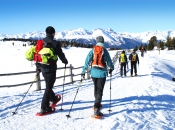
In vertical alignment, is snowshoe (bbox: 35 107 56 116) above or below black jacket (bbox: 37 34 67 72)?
below

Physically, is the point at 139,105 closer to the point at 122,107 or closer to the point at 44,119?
the point at 122,107

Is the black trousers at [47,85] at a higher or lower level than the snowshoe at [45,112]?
higher

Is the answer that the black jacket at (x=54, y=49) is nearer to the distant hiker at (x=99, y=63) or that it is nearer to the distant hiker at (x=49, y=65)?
the distant hiker at (x=49, y=65)

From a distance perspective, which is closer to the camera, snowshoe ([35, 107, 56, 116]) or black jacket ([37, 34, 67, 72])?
black jacket ([37, 34, 67, 72])

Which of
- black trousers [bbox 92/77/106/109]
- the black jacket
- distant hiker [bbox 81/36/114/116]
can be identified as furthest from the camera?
black trousers [bbox 92/77/106/109]

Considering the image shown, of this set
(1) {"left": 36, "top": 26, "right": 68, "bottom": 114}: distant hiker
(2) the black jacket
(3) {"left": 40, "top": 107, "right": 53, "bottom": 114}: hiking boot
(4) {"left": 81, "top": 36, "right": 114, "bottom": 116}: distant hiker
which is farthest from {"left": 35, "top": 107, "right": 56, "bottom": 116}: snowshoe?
(4) {"left": 81, "top": 36, "right": 114, "bottom": 116}: distant hiker

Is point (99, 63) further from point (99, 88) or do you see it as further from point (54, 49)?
point (54, 49)

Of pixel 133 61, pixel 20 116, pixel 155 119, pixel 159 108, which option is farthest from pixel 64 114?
pixel 133 61

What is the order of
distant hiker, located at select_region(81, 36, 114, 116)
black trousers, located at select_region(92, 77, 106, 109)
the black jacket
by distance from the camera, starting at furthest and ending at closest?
1. black trousers, located at select_region(92, 77, 106, 109)
2. distant hiker, located at select_region(81, 36, 114, 116)
3. the black jacket

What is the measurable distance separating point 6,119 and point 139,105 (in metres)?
4.69

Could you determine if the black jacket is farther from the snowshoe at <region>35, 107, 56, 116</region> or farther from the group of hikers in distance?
the snowshoe at <region>35, 107, 56, 116</region>

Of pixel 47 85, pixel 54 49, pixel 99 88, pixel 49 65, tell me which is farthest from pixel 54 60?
pixel 99 88

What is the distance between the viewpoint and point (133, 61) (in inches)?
712

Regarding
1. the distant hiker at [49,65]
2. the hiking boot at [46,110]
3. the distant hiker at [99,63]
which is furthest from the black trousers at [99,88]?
the hiking boot at [46,110]
